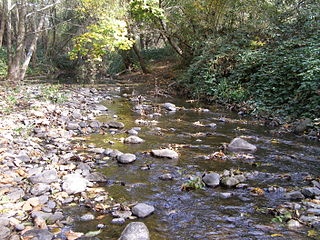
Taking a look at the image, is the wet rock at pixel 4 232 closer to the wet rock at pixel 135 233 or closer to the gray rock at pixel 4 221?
the gray rock at pixel 4 221

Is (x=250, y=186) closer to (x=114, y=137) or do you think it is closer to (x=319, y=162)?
(x=319, y=162)

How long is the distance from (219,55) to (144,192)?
935cm

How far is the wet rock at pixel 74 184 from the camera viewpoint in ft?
11.9

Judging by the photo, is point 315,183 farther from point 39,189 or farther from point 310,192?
point 39,189

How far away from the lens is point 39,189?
11.5 ft

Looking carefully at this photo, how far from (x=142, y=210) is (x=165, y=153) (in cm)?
196

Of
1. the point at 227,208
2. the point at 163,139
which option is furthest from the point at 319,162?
the point at 163,139

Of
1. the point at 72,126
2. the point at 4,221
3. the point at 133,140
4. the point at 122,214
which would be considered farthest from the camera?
the point at 72,126

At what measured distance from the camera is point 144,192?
3775mm

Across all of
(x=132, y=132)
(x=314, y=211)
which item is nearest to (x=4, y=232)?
(x=314, y=211)

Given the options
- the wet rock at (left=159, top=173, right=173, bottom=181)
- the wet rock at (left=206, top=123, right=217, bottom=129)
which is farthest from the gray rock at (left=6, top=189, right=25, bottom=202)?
the wet rock at (left=206, top=123, right=217, bottom=129)

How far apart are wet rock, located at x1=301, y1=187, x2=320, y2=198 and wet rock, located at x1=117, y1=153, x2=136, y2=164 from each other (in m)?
2.46

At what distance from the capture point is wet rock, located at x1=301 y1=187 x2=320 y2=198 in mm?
3609

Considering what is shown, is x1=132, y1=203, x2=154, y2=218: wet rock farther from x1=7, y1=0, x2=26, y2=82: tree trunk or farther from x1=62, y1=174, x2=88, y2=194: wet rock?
x1=7, y1=0, x2=26, y2=82: tree trunk
